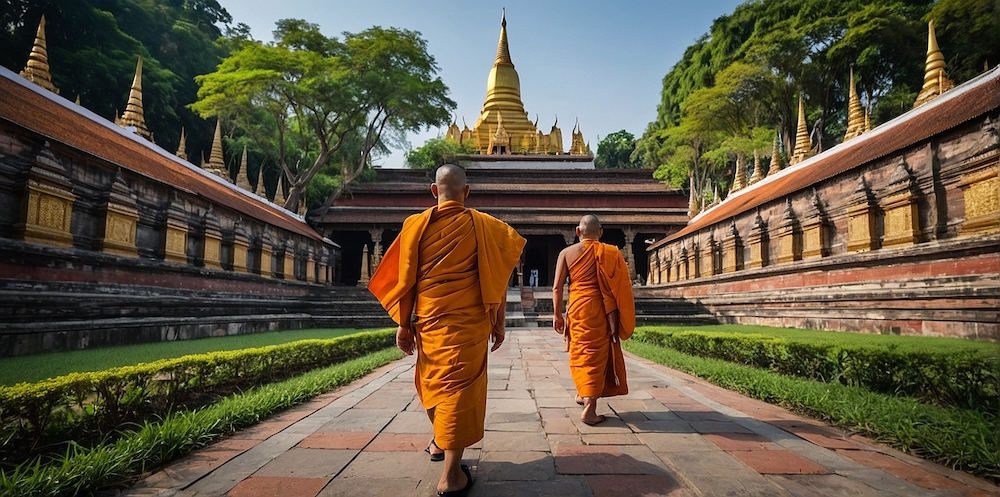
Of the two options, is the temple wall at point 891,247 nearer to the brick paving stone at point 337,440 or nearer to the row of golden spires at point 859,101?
the row of golden spires at point 859,101

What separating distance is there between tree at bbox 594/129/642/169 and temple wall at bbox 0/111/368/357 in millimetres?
46824

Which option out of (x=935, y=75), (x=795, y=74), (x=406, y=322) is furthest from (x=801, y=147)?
(x=406, y=322)

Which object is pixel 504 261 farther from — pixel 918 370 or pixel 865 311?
pixel 865 311

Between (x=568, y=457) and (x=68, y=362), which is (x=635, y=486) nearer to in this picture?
(x=568, y=457)

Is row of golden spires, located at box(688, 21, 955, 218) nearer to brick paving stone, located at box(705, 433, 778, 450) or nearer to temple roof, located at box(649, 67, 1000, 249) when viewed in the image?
temple roof, located at box(649, 67, 1000, 249)

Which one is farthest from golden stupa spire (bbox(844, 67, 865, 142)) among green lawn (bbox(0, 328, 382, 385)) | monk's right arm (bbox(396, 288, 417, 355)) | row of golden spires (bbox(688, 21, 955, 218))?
green lawn (bbox(0, 328, 382, 385))

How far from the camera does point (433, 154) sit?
32.2m

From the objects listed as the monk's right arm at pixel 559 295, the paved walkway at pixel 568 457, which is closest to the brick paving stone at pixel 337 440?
the paved walkway at pixel 568 457

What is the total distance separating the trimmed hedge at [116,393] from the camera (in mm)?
2568

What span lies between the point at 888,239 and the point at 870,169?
1.49 m

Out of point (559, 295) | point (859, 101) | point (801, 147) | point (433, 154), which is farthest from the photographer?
point (433, 154)

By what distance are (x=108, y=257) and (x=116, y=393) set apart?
5842 millimetres

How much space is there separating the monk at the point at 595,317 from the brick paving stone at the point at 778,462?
1.10 m

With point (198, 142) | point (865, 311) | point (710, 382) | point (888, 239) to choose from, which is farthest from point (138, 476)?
point (198, 142)
